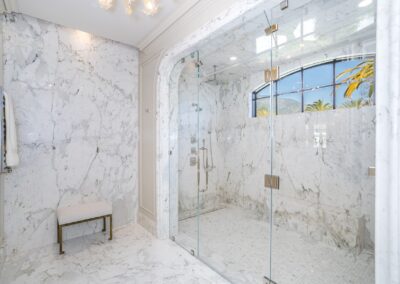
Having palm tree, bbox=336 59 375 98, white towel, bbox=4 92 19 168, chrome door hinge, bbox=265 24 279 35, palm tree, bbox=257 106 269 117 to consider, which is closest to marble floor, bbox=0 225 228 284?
white towel, bbox=4 92 19 168

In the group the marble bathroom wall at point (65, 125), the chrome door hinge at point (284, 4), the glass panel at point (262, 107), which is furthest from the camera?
the glass panel at point (262, 107)

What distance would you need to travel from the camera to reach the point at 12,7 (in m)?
2.25

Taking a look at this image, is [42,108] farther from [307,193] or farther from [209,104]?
[307,193]

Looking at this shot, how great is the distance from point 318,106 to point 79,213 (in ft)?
10.1

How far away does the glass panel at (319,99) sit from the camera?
8.34 feet

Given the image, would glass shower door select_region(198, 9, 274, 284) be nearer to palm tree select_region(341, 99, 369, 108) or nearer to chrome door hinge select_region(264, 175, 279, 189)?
chrome door hinge select_region(264, 175, 279, 189)

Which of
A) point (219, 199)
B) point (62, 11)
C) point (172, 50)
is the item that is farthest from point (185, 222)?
point (62, 11)

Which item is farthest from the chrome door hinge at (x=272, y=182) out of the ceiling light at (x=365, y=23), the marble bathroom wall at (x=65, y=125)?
the marble bathroom wall at (x=65, y=125)

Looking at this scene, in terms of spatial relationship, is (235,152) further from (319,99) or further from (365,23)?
(365,23)

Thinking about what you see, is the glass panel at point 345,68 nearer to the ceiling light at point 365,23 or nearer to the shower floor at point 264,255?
the ceiling light at point 365,23

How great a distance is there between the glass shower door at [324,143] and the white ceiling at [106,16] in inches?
46.1

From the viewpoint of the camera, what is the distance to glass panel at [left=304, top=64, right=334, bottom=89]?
98.4 inches

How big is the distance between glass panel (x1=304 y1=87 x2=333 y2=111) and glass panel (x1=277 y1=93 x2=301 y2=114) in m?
0.10

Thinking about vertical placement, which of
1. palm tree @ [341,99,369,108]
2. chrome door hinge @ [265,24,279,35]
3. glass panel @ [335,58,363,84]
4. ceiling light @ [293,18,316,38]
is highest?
ceiling light @ [293,18,316,38]
